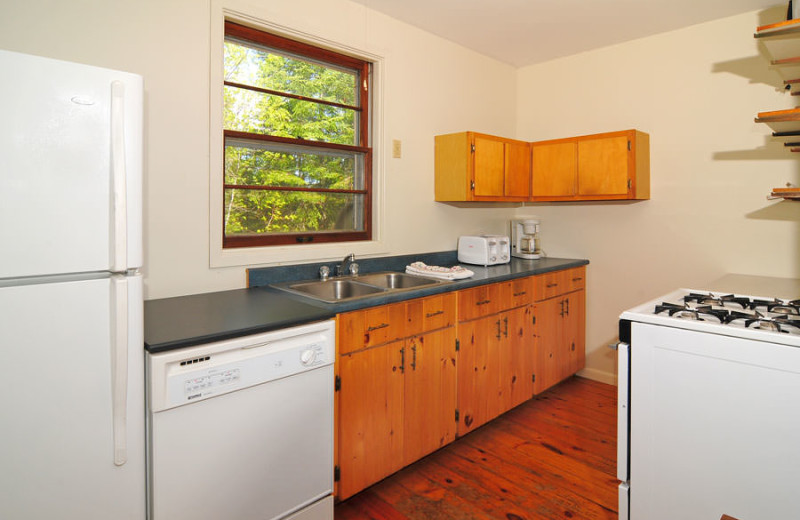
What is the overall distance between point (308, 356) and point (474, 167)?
200 centimetres

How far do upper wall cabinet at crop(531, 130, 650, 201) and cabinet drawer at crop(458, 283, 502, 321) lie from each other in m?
1.20

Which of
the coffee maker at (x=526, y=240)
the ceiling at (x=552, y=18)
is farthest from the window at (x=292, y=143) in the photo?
the coffee maker at (x=526, y=240)

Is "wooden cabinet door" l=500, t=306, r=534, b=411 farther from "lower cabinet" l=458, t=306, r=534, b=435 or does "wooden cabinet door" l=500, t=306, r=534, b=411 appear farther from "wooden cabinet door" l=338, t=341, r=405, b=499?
"wooden cabinet door" l=338, t=341, r=405, b=499

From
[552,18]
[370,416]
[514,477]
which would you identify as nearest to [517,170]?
[552,18]

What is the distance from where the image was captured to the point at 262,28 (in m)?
2.45

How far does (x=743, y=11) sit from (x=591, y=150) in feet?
3.97

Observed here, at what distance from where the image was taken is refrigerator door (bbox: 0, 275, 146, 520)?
1.20 meters

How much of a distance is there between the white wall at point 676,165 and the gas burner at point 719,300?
1.09 metres

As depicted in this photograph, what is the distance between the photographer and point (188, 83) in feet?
7.14

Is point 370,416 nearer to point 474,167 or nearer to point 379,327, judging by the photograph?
point 379,327

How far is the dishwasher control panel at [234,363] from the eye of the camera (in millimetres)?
1468

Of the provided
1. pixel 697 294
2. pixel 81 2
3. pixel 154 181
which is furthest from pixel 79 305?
pixel 697 294

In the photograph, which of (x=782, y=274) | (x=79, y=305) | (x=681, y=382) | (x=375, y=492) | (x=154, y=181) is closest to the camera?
(x=79, y=305)

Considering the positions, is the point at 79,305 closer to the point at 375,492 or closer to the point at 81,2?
the point at 81,2
